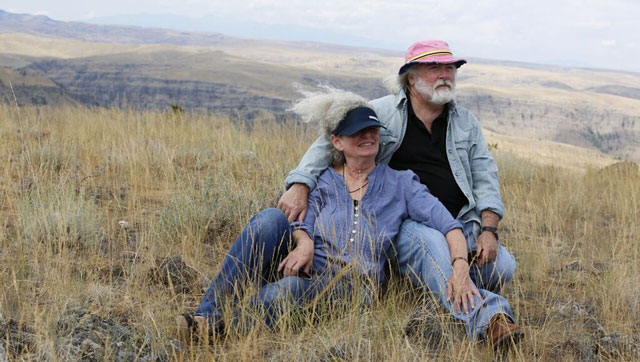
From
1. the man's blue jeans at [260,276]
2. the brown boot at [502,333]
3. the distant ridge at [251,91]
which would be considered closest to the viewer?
the brown boot at [502,333]

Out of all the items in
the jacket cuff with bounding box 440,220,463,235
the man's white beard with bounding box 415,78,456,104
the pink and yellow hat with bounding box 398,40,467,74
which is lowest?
the jacket cuff with bounding box 440,220,463,235

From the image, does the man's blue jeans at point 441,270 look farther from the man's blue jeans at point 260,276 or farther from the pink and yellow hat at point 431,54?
the pink and yellow hat at point 431,54

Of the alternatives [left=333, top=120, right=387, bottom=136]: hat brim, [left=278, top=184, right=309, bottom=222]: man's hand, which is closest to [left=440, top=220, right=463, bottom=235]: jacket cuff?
[left=333, top=120, right=387, bottom=136]: hat brim

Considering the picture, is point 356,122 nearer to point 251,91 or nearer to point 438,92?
point 438,92

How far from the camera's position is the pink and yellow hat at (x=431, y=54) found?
11.9 ft

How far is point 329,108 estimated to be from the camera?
349 cm

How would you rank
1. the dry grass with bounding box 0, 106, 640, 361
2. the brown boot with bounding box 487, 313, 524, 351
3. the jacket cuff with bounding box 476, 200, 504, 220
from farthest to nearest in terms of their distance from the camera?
the jacket cuff with bounding box 476, 200, 504, 220
the brown boot with bounding box 487, 313, 524, 351
the dry grass with bounding box 0, 106, 640, 361

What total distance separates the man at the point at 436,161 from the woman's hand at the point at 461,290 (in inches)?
8.6

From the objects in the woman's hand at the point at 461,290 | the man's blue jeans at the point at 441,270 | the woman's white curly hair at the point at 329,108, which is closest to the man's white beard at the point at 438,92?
the woman's white curly hair at the point at 329,108

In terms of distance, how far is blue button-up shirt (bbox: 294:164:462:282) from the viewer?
3.23 m

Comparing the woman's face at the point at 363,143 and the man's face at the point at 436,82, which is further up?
the man's face at the point at 436,82

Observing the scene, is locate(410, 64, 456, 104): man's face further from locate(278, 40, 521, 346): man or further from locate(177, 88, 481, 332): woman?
locate(177, 88, 481, 332): woman

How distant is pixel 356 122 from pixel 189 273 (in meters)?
1.26

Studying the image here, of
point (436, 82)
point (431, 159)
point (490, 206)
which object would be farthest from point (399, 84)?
point (490, 206)
